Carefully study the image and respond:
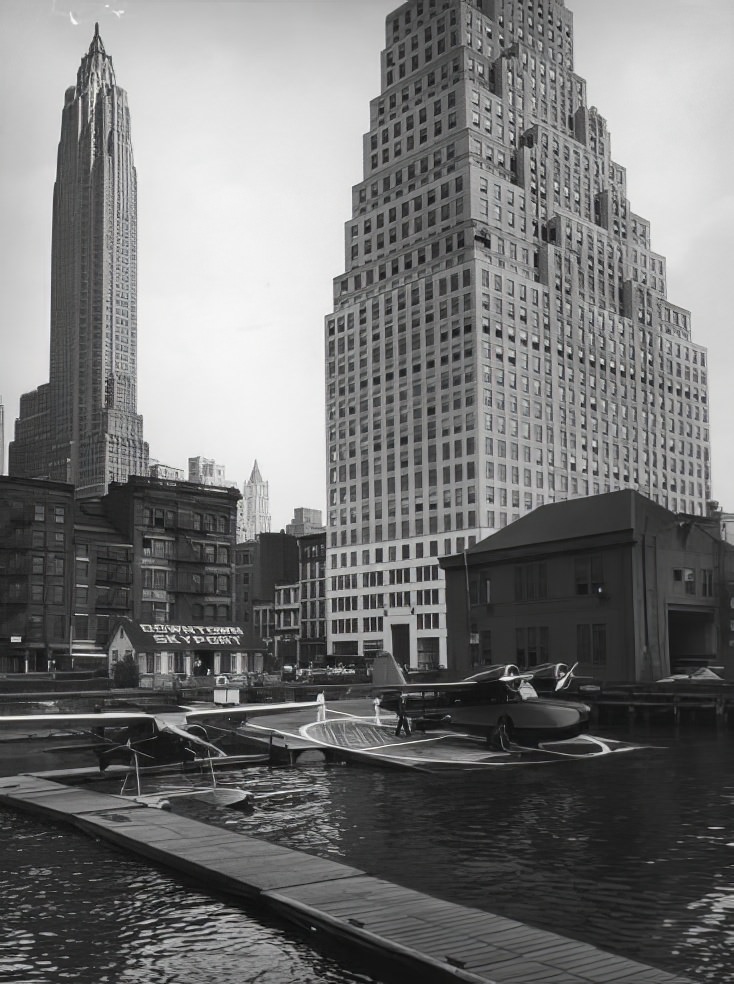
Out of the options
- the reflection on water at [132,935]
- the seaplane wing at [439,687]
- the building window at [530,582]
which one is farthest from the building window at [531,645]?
the reflection on water at [132,935]

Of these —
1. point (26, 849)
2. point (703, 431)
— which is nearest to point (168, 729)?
point (26, 849)

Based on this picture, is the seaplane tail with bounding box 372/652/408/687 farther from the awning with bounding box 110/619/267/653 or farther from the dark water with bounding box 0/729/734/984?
the awning with bounding box 110/619/267/653

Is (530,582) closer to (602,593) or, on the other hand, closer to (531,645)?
(531,645)

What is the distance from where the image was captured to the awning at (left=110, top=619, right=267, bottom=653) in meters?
87.6

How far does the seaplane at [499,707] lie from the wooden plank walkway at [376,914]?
70.8 feet

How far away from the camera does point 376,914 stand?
46.1ft

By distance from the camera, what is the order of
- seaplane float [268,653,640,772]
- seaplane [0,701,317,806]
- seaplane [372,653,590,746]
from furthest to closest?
seaplane [372,653,590,746] < seaplane float [268,653,640,772] < seaplane [0,701,317,806]

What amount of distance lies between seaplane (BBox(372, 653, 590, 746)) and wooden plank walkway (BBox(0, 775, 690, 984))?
2159 cm

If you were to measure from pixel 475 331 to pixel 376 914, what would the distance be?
460ft

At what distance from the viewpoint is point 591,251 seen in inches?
6900

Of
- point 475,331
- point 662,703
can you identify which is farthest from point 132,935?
point 475,331

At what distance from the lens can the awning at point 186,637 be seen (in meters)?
87.6

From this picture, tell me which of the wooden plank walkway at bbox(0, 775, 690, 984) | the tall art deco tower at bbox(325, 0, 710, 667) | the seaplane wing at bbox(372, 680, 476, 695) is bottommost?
the wooden plank walkway at bbox(0, 775, 690, 984)

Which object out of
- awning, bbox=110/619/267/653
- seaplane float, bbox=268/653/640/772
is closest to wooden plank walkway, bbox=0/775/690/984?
seaplane float, bbox=268/653/640/772
